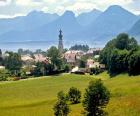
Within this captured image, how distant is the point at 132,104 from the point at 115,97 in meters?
11.5

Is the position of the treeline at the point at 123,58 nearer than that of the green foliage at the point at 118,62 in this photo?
Yes

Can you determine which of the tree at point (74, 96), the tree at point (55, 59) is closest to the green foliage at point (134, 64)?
the tree at point (74, 96)

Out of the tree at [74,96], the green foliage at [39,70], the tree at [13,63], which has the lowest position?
the tree at [74,96]

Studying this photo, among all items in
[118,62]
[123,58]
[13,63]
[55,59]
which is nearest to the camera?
[123,58]

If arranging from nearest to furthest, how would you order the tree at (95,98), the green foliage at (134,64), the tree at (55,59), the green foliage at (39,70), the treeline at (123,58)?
1. the tree at (95,98)
2. the green foliage at (134,64)
3. the treeline at (123,58)
4. the green foliage at (39,70)
5. the tree at (55,59)

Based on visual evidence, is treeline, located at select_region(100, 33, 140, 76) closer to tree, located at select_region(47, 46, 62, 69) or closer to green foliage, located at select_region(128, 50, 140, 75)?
green foliage, located at select_region(128, 50, 140, 75)

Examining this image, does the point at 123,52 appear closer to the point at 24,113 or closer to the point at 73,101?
the point at 73,101

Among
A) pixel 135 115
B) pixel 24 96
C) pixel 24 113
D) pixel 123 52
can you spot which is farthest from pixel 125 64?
pixel 135 115

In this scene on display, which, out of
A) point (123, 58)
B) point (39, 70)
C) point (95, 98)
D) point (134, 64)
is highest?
point (123, 58)

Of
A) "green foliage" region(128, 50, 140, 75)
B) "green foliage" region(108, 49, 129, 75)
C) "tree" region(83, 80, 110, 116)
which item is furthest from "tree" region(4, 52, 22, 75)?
"tree" region(83, 80, 110, 116)

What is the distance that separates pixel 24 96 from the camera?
288ft

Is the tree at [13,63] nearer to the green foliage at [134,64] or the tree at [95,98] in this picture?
the green foliage at [134,64]

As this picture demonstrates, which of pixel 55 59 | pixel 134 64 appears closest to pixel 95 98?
pixel 134 64

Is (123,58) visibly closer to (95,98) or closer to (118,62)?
(118,62)
